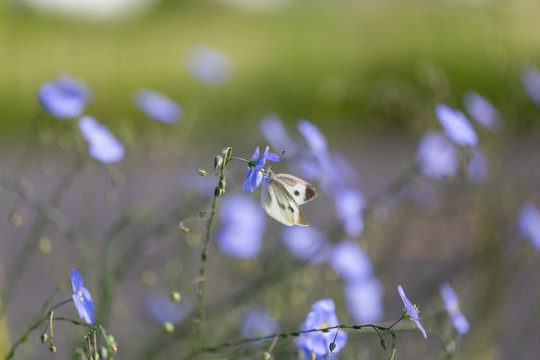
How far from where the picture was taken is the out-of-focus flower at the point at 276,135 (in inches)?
62.4

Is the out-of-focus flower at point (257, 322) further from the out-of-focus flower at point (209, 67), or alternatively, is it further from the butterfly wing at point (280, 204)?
the out-of-focus flower at point (209, 67)

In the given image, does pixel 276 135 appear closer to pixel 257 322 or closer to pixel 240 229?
pixel 240 229

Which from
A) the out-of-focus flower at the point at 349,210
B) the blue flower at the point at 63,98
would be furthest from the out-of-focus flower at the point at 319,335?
the blue flower at the point at 63,98

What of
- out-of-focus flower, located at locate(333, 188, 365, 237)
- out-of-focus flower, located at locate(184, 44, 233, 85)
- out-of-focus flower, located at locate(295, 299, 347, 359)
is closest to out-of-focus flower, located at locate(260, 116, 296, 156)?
out-of-focus flower, located at locate(333, 188, 365, 237)

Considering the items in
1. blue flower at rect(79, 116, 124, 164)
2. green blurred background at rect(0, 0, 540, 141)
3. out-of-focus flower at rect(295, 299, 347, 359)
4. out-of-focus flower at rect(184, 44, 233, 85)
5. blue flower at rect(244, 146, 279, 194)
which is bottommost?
green blurred background at rect(0, 0, 540, 141)

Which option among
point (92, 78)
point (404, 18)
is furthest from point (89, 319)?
point (404, 18)

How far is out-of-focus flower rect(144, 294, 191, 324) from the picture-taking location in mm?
1860

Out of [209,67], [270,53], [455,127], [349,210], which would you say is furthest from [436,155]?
[270,53]

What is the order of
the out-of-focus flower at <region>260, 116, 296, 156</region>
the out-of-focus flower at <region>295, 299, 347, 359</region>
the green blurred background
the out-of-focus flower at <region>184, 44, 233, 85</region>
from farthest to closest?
the green blurred background → the out-of-focus flower at <region>184, 44, 233, 85</region> → the out-of-focus flower at <region>260, 116, 296, 156</region> → the out-of-focus flower at <region>295, 299, 347, 359</region>

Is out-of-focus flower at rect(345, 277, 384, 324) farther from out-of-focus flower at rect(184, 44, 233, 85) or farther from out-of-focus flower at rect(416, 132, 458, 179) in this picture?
out-of-focus flower at rect(184, 44, 233, 85)

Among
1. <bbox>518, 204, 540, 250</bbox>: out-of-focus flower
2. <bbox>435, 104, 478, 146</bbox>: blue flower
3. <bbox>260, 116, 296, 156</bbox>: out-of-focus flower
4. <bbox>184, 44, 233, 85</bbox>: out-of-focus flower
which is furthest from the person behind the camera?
<bbox>184, 44, 233, 85</bbox>: out-of-focus flower

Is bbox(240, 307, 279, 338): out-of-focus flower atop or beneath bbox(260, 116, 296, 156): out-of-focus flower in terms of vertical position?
beneath

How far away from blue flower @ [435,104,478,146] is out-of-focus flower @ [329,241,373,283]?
458 mm

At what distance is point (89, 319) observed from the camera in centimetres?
89
